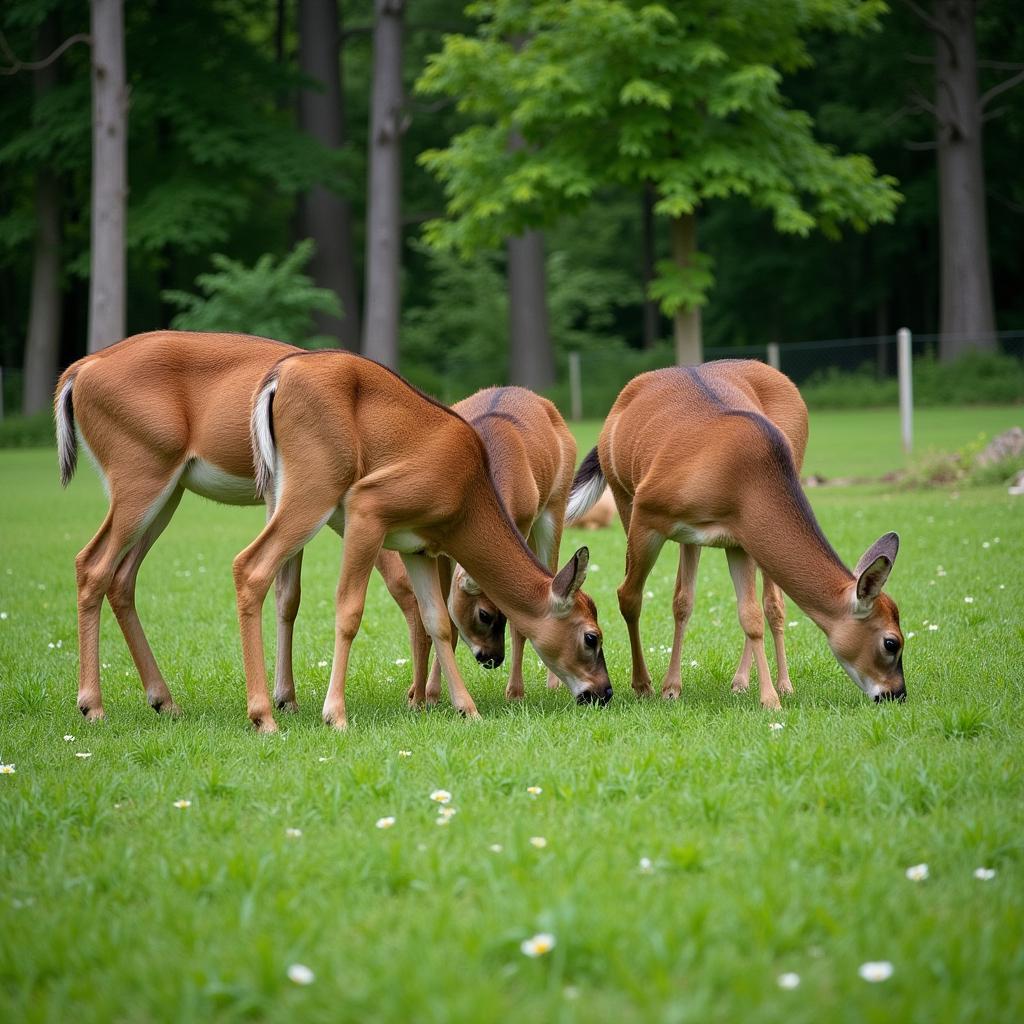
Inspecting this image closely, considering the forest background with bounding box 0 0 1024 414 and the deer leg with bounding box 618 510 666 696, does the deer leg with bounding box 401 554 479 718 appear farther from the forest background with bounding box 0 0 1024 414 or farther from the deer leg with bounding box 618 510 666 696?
the forest background with bounding box 0 0 1024 414

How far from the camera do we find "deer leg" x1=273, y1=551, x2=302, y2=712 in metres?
7.00

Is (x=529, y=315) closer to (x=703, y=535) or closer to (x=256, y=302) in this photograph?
(x=256, y=302)

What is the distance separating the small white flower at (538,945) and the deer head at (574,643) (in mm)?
3045

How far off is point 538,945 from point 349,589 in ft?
10.6

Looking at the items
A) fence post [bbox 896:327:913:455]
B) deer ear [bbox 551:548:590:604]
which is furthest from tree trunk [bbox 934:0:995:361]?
deer ear [bbox 551:548:590:604]

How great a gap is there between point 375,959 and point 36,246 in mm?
36709

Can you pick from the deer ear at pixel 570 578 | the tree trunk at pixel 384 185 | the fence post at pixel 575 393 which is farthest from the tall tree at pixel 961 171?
the deer ear at pixel 570 578

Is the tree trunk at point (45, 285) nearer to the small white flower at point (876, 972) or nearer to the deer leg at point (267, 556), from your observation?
the deer leg at point (267, 556)

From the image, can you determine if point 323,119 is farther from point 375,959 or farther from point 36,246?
point 375,959

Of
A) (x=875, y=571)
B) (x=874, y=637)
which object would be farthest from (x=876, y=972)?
(x=874, y=637)

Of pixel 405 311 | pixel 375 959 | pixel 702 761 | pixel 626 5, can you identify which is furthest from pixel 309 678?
pixel 405 311

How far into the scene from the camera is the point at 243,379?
22.2 ft

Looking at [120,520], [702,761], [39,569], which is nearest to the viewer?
[702,761]

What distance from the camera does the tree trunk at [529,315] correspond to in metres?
36.5
